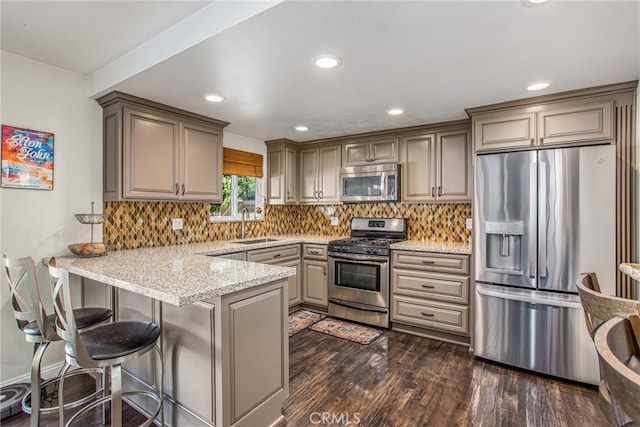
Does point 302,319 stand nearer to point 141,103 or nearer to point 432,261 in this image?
point 432,261

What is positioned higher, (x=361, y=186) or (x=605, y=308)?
(x=361, y=186)

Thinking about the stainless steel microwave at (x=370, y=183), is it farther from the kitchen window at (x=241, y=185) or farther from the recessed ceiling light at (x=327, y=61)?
the recessed ceiling light at (x=327, y=61)

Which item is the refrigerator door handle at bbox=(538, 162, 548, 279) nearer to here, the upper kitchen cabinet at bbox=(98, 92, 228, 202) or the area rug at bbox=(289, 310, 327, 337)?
the area rug at bbox=(289, 310, 327, 337)

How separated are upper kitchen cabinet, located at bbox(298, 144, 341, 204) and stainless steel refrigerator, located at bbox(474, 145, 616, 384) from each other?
1.88 metres

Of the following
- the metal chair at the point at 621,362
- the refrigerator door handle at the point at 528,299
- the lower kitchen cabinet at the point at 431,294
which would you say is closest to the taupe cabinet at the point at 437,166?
the lower kitchen cabinet at the point at 431,294

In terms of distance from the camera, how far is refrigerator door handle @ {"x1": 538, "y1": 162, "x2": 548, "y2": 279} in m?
2.47

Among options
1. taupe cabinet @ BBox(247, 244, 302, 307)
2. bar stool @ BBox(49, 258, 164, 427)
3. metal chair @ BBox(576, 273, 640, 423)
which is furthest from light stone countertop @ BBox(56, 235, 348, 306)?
metal chair @ BBox(576, 273, 640, 423)

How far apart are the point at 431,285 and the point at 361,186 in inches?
56.1

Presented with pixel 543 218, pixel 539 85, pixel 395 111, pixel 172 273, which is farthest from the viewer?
pixel 395 111

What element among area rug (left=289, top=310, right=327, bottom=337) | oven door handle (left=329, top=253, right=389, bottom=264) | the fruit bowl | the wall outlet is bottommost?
area rug (left=289, top=310, right=327, bottom=337)

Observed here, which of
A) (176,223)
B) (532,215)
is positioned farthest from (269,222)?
(532,215)

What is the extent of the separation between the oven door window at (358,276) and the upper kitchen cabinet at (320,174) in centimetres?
95

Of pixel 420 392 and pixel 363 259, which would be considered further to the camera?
pixel 363 259

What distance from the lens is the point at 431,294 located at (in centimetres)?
315
